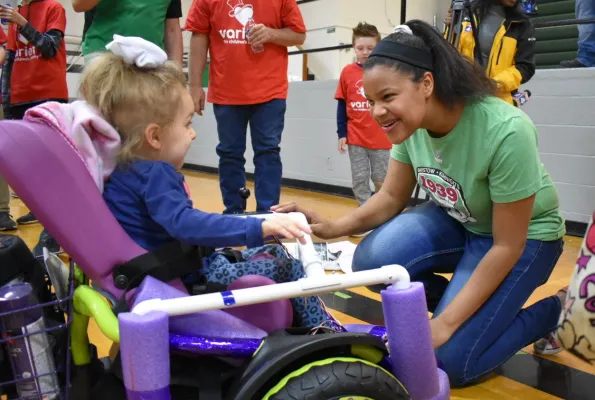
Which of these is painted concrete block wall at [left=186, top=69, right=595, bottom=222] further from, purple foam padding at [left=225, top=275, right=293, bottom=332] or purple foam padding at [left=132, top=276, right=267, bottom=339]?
purple foam padding at [left=132, top=276, right=267, bottom=339]

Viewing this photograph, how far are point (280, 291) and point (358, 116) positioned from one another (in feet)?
8.14

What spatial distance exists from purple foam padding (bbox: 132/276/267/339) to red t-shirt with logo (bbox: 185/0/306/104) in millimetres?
1601

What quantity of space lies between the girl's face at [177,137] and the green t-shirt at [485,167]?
0.62 meters

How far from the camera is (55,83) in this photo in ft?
9.21

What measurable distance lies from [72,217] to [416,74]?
2.45 ft

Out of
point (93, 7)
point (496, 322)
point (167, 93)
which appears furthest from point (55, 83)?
point (496, 322)

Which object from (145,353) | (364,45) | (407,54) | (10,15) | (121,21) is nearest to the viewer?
(145,353)

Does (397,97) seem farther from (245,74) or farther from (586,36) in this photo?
(586,36)

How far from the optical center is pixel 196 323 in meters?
0.89

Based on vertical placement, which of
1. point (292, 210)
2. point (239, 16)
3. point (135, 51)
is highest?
point (239, 16)

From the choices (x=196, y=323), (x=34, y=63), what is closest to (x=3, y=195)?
(x=34, y=63)

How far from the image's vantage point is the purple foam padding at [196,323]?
0.88 meters

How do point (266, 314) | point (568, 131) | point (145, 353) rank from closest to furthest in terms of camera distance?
point (145, 353), point (266, 314), point (568, 131)

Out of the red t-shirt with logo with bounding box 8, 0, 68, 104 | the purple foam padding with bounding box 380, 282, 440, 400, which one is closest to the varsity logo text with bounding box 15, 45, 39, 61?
the red t-shirt with logo with bounding box 8, 0, 68, 104
